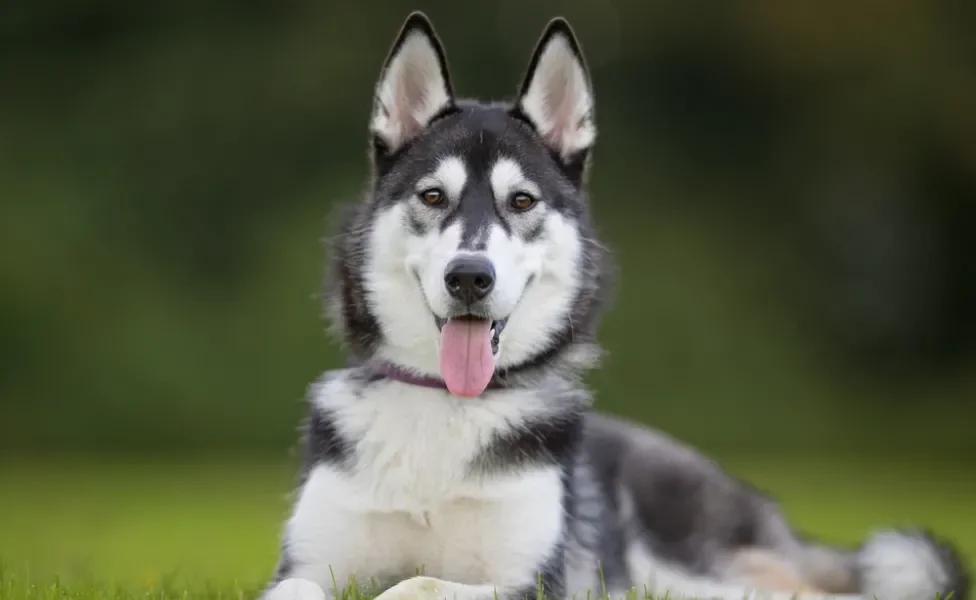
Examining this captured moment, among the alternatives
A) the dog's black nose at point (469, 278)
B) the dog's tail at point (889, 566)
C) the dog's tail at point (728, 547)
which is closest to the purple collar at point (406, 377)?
the dog's black nose at point (469, 278)

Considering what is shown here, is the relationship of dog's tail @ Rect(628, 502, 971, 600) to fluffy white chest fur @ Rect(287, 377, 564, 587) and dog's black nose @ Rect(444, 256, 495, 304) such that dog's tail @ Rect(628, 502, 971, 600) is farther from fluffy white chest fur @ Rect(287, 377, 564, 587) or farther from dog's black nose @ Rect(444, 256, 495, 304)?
dog's black nose @ Rect(444, 256, 495, 304)

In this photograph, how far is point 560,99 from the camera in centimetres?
427

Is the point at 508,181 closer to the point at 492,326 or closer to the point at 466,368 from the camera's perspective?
the point at 492,326

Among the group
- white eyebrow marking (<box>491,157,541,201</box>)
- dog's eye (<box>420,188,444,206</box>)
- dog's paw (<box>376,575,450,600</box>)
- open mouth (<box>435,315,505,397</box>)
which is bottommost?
dog's paw (<box>376,575,450,600</box>)

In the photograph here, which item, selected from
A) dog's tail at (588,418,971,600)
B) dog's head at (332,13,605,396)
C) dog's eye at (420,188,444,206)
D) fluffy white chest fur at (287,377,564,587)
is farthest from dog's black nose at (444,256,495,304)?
dog's tail at (588,418,971,600)

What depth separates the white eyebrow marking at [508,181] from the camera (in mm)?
3951

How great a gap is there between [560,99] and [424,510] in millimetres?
1446

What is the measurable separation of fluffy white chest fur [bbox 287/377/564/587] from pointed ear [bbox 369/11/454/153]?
37.7 inches

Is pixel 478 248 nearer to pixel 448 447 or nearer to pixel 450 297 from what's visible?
pixel 450 297

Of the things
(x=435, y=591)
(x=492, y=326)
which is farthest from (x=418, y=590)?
(x=492, y=326)

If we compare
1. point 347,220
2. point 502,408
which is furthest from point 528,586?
point 347,220

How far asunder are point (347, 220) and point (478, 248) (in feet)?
2.23

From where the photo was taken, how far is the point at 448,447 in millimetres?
3879

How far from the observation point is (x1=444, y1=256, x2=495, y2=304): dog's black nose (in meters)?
3.66
